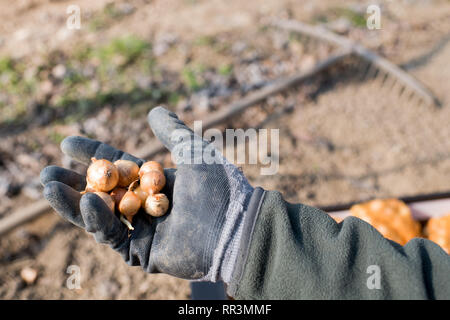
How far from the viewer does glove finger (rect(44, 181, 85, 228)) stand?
1.77 m

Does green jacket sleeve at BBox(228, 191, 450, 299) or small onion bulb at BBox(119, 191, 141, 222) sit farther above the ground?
small onion bulb at BBox(119, 191, 141, 222)

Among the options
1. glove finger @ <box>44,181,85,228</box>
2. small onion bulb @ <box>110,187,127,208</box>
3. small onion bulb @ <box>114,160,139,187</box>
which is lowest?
glove finger @ <box>44,181,85,228</box>

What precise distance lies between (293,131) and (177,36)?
7.73 feet

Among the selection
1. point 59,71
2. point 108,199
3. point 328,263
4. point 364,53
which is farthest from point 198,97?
point 328,263

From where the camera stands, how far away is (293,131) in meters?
4.18

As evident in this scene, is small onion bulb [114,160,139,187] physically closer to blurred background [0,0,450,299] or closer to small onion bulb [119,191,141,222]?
small onion bulb [119,191,141,222]

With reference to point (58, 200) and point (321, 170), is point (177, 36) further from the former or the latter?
point (58, 200)

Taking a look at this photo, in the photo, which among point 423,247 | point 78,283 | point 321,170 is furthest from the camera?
point 321,170

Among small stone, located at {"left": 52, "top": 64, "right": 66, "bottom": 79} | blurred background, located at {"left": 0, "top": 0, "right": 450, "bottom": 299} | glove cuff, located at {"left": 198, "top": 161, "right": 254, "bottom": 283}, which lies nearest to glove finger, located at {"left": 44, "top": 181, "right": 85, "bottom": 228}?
glove cuff, located at {"left": 198, "top": 161, "right": 254, "bottom": 283}

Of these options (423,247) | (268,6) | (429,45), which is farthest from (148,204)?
(429,45)

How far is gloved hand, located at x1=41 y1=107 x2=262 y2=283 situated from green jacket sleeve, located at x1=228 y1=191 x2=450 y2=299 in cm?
12

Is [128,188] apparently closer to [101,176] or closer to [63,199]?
[101,176]
